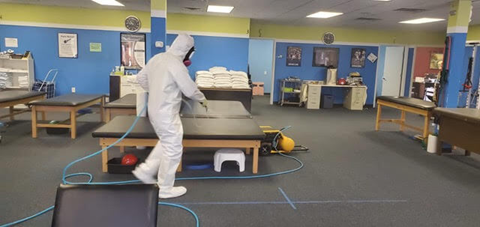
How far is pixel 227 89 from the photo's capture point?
7.63 m

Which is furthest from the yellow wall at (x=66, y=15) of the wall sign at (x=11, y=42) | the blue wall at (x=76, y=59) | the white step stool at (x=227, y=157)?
the white step stool at (x=227, y=157)

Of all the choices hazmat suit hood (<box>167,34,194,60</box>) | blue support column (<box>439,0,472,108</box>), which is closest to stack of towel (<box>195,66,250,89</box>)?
blue support column (<box>439,0,472,108</box>)

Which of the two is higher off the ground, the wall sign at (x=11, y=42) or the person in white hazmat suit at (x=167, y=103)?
the wall sign at (x=11, y=42)

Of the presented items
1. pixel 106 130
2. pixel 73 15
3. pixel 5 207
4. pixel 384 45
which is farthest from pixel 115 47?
pixel 384 45

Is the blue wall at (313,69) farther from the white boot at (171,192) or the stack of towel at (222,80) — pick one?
the white boot at (171,192)

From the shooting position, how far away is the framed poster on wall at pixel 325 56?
33.9 ft

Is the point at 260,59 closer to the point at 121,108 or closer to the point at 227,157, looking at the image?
the point at 121,108

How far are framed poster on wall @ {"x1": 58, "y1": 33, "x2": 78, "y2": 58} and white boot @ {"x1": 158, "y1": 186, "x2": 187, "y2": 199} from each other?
636 centimetres

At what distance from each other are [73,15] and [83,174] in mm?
5732

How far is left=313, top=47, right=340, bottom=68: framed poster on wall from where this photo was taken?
Result: 1034 centimetres

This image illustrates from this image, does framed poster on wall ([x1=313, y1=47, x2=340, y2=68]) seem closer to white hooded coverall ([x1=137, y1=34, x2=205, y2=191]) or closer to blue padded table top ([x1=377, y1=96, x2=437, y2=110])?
blue padded table top ([x1=377, y1=96, x2=437, y2=110])

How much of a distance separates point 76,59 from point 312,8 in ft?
18.5

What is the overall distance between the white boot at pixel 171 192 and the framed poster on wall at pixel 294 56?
303 inches

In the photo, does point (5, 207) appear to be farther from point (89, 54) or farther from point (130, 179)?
point (89, 54)
